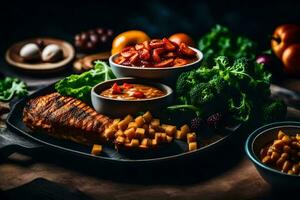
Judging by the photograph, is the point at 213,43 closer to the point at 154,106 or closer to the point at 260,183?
the point at 154,106

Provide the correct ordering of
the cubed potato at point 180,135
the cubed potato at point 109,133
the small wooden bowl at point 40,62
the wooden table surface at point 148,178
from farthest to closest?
the small wooden bowl at point 40,62, the cubed potato at point 180,135, the cubed potato at point 109,133, the wooden table surface at point 148,178

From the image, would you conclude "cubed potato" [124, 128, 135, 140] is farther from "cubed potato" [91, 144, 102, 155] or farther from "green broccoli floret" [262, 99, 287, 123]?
"green broccoli floret" [262, 99, 287, 123]

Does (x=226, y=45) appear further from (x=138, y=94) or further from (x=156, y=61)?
(x=138, y=94)

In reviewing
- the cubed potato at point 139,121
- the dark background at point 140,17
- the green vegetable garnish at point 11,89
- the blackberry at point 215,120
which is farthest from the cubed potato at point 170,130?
the dark background at point 140,17

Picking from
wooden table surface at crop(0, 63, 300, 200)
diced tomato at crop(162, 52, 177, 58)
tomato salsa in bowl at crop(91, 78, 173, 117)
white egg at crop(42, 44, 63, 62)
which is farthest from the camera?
white egg at crop(42, 44, 63, 62)

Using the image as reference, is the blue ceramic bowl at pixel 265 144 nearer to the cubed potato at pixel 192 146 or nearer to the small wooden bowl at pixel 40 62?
the cubed potato at pixel 192 146

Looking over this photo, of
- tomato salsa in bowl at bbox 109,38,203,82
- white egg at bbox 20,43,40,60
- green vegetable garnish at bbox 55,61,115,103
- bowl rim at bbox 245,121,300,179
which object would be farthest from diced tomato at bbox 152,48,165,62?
white egg at bbox 20,43,40,60

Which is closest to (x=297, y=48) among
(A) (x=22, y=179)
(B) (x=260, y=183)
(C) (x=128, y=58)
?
(C) (x=128, y=58)
